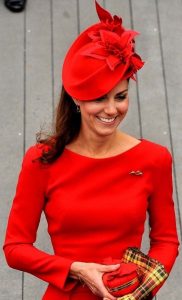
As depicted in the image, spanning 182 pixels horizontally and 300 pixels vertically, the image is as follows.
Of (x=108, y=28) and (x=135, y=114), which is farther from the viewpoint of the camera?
(x=135, y=114)

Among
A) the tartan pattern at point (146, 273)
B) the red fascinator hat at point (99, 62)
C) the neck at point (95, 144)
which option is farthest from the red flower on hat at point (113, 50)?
the tartan pattern at point (146, 273)

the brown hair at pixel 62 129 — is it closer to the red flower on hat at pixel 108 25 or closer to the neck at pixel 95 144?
the neck at pixel 95 144

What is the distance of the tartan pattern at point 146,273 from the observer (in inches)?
86.4

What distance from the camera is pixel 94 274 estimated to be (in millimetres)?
2215

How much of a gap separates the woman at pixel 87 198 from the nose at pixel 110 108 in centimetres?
4

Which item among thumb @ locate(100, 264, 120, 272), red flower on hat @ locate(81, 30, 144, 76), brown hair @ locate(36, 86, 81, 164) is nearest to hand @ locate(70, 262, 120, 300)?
thumb @ locate(100, 264, 120, 272)

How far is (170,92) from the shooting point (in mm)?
3959

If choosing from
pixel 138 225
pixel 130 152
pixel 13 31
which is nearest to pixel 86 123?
pixel 130 152

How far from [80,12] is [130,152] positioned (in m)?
2.00

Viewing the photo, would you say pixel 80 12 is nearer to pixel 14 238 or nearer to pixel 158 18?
pixel 158 18

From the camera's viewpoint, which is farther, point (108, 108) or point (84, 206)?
point (84, 206)

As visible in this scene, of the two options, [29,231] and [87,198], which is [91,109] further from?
[29,231]

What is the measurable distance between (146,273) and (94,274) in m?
0.14

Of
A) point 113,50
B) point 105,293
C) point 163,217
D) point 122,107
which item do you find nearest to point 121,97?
point 122,107
